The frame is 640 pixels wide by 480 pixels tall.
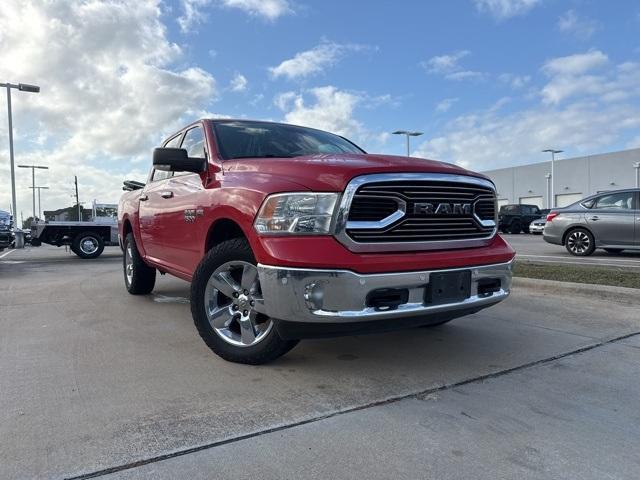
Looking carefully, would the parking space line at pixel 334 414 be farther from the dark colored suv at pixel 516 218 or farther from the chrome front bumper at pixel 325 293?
A: the dark colored suv at pixel 516 218

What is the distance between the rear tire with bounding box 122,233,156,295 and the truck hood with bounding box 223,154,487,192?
10.9 feet

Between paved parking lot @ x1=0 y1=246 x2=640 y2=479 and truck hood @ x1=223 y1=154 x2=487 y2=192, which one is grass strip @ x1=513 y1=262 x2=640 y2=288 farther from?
truck hood @ x1=223 y1=154 x2=487 y2=192

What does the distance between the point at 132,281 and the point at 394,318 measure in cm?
460

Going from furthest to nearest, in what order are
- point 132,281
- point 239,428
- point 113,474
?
point 132,281 → point 239,428 → point 113,474

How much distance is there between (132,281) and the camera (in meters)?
6.66

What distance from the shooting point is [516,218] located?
29578mm

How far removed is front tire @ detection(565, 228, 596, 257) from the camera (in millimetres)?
11609

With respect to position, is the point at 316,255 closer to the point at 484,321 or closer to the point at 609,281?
the point at 484,321

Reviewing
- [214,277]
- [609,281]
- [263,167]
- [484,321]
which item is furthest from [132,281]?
[609,281]

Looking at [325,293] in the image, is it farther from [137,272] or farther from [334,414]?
[137,272]

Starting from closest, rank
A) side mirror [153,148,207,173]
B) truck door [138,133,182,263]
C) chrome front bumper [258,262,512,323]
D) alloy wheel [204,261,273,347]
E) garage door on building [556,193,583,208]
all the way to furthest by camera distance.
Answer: chrome front bumper [258,262,512,323]
alloy wheel [204,261,273,347]
side mirror [153,148,207,173]
truck door [138,133,182,263]
garage door on building [556,193,583,208]

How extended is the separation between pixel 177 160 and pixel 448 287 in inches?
91.1

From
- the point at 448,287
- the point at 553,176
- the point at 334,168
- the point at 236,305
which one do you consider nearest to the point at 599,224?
the point at 448,287

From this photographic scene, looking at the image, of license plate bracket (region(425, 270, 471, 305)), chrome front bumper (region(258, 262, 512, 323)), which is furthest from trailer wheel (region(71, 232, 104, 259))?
license plate bracket (region(425, 270, 471, 305))
